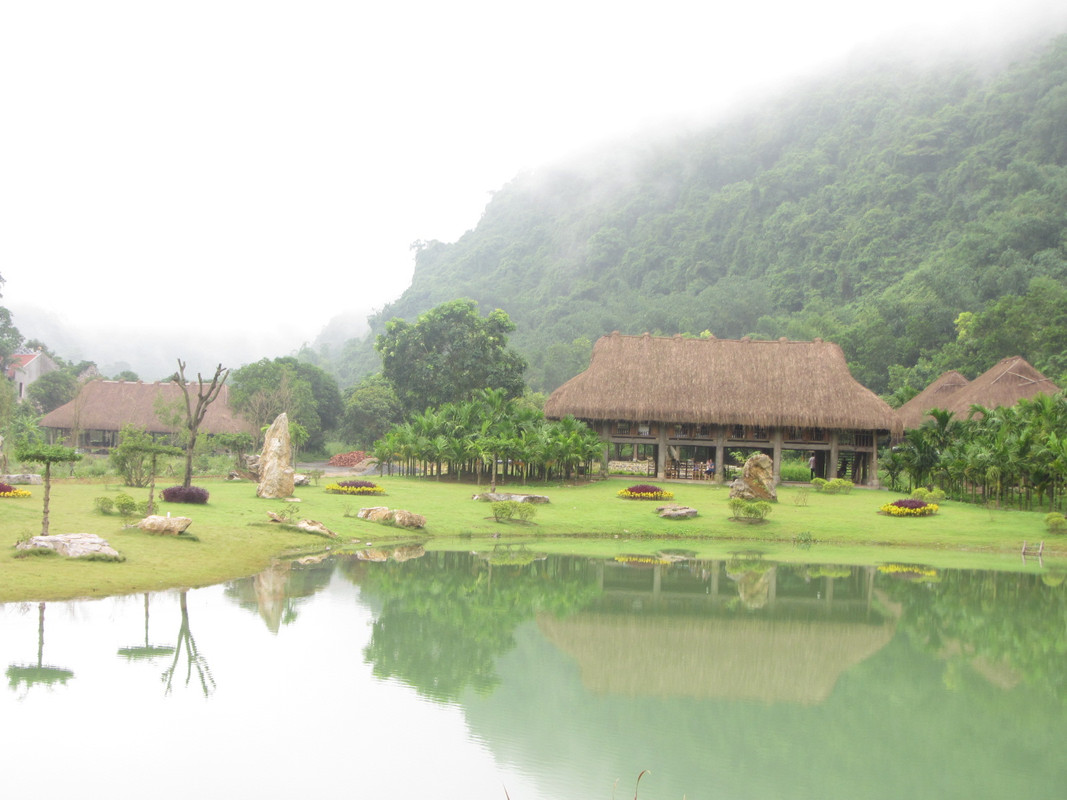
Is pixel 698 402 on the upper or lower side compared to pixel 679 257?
lower

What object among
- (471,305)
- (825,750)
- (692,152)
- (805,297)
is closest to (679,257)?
(805,297)

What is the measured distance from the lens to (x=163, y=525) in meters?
15.8

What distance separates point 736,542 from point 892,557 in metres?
3.62

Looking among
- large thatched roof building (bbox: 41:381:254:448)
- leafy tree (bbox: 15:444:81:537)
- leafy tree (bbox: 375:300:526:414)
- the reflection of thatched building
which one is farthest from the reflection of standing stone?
large thatched roof building (bbox: 41:381:254:448)

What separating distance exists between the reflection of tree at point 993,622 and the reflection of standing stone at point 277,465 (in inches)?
556

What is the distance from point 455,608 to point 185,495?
856 centimetres

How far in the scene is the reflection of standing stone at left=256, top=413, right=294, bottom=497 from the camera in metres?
22.1

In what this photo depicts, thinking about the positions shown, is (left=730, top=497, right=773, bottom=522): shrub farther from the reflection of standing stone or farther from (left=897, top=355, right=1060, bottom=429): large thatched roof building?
(left=897, top=355, right=1060, bottom=429): large thatched roof building

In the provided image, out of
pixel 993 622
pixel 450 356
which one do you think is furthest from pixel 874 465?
pixel 450 356

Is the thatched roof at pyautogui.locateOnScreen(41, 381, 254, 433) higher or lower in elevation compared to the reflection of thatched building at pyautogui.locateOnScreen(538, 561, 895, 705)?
higher

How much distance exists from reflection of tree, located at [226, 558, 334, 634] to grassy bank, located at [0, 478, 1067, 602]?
46 centimetres

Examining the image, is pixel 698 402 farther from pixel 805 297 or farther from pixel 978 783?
pixel 805 297

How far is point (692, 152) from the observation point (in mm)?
104688

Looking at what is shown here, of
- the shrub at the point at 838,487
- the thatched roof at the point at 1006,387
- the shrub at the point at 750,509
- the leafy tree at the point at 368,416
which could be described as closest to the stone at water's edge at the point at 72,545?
the shrub at the point at 750,509
